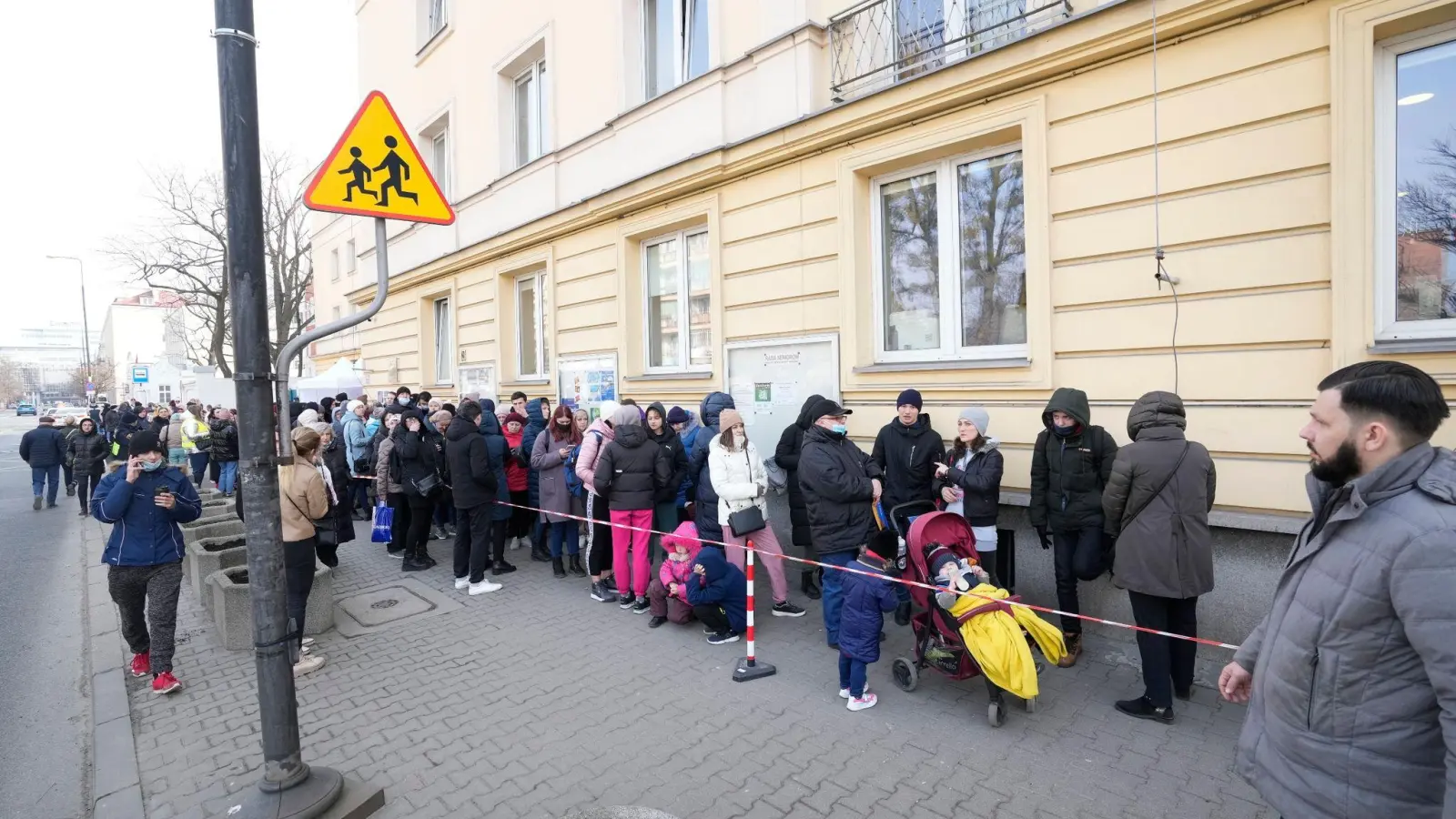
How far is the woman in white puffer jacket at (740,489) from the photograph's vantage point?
5.93 meters

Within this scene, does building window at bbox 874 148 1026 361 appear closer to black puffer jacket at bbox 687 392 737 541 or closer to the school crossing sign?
black puffer jacket at bbox 687 392 737 541

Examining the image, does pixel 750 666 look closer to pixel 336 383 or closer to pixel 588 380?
pixel 588 380


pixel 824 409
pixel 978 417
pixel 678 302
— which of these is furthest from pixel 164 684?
pixel 678 302

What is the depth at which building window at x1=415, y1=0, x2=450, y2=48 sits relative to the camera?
1420cm

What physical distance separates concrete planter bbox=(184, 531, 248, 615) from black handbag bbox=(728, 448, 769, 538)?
174 inches

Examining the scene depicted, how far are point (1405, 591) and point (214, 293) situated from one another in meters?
34.1

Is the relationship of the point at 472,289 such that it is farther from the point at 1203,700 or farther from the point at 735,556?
the point at 1203,700

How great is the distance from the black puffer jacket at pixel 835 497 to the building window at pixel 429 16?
1338 cm

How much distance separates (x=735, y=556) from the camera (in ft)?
20.0

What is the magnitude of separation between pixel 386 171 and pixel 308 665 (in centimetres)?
360

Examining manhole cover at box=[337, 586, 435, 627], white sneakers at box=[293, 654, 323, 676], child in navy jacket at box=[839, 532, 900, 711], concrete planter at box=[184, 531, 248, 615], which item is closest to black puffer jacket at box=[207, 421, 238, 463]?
concrete planter at box=[184, 531, 248, 615]

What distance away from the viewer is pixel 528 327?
Answer: 12.1 meters

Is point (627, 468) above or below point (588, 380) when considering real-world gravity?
below

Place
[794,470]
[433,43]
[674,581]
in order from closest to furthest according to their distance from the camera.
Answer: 1. [674,581]
2. [794,470]
3. [433,43]
